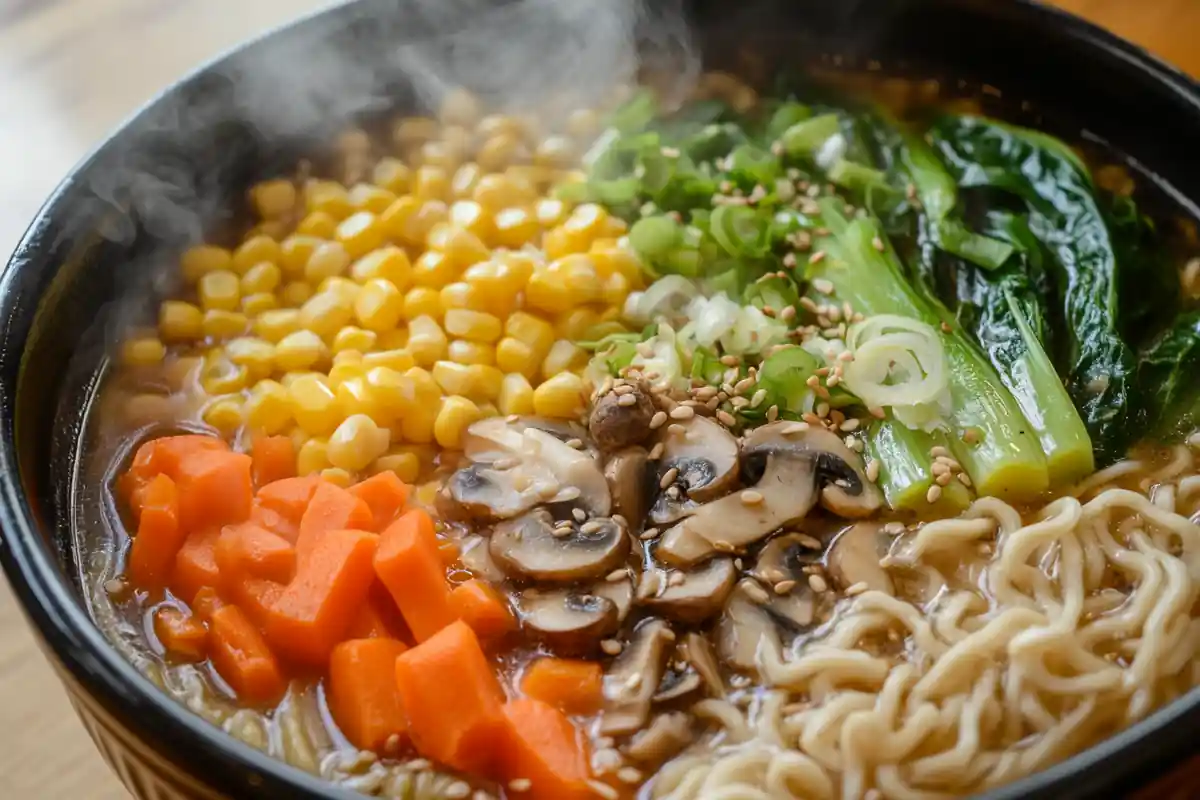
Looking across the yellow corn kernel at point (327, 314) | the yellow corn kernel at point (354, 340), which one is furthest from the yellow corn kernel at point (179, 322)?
the yellow corn kernel at point (354, 340)

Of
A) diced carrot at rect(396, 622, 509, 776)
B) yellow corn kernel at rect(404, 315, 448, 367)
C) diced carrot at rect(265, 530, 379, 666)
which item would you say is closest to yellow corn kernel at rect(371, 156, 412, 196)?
yellow corn kernel at rect(404, 315, 448, 367)

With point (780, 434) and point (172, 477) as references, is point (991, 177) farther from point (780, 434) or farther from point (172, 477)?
point (172, 477)

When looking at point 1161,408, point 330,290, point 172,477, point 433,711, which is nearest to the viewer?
point 433,711

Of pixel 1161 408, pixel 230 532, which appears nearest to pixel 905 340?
pixel 1161 408

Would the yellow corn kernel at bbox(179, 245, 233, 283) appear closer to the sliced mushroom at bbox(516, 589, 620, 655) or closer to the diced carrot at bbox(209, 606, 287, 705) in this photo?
the diced carrot at bbox(209, 606, 287, 705)

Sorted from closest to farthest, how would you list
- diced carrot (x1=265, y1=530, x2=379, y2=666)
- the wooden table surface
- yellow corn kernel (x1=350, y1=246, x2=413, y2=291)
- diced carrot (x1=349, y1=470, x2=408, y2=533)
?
diced carrot (x1=265, y1=530, x2=379, y2=666) < diced carrot (x1=349, y1=470, x2=408, y2=533) < yellow corn kernel (x1=350, y1=246, x2=413, y2=291) < the wooden table surface

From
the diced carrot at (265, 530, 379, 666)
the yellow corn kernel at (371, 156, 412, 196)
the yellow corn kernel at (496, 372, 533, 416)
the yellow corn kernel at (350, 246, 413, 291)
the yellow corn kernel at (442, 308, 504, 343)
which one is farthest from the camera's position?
the yellow corn kernel at (371, 156, 412, 196)
